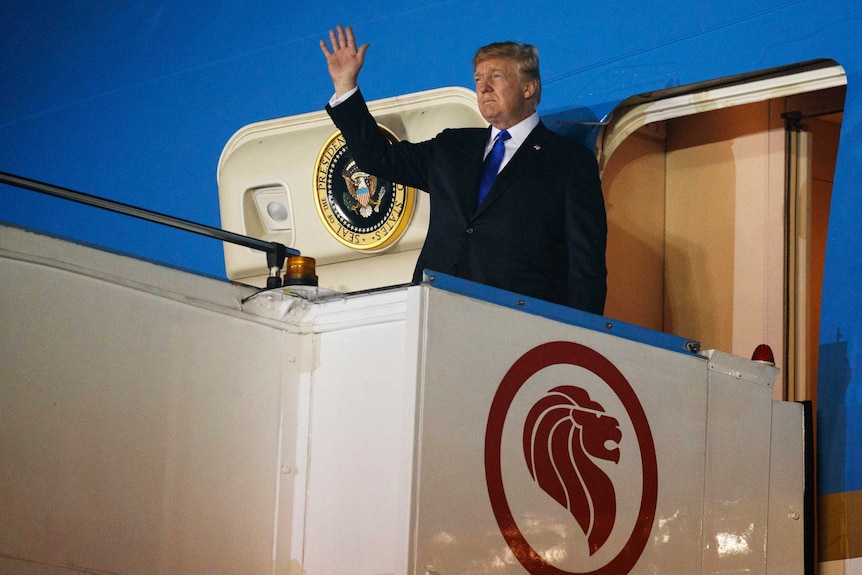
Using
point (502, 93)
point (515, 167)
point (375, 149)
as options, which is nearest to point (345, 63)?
point (375, 149)

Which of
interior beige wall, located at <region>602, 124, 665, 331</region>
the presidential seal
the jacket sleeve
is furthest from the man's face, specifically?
interior beige wall, located at <region>602, 124, 665, 331</region>

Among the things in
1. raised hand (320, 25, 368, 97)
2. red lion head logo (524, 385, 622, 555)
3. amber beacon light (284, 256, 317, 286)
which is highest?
raised hand (320, 25, 368, 97)

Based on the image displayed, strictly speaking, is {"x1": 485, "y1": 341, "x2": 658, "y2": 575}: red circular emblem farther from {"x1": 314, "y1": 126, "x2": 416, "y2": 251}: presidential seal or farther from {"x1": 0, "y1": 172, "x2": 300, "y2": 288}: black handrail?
{"x1": 314, "y1": 126, "x2": 416, "y2": 251}: presidential seal

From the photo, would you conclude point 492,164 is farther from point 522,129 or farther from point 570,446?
point 570,446

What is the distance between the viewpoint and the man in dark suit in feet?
9.87

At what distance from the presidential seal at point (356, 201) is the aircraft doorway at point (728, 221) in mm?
683

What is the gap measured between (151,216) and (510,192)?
36.7 inches

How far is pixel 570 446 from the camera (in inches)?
99.1

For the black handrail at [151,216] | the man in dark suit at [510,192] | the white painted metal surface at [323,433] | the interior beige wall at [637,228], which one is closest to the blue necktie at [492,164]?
the man in dark suit at [510,192]

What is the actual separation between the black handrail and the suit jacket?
1.37 feet

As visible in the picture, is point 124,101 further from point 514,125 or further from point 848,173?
point 848,173

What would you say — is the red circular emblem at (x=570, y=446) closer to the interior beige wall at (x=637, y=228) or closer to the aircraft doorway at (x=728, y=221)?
the aircraft doorway at (x=728, y=221)

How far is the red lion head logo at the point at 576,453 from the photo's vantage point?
246cm

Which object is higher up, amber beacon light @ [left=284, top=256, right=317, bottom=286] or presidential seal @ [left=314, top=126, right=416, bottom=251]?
presidential seal @ [left=314, top=126, right=416, bottom=251]
